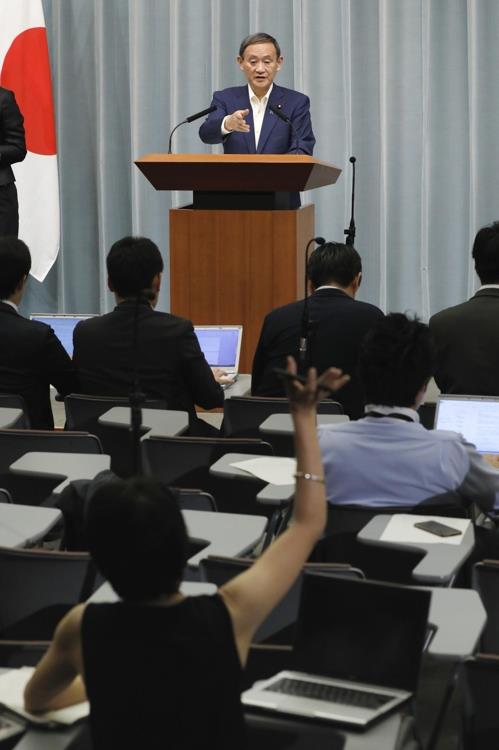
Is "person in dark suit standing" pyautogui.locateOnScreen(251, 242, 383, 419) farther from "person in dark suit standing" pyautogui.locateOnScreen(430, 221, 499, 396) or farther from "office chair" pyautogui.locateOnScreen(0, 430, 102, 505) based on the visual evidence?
"office chair" pyautogui.locateOnScreen(0, 430, 102, 505)

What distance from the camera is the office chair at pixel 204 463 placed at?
332 cm

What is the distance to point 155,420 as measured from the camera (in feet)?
11.7

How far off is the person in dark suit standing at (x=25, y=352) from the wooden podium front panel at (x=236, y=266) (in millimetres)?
1338

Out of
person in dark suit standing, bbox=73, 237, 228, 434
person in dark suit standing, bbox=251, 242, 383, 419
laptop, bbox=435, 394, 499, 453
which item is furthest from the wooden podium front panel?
laptop, bbox=435, 394, 499, 453

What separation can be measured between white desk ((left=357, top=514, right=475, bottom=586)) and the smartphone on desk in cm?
2

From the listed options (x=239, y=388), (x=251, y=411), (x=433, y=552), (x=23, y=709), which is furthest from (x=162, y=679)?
(x=239, y=388)

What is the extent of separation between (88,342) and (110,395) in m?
0.20

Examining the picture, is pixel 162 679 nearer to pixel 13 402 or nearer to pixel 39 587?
pixel 39 587

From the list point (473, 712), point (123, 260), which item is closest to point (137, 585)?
point (473, 712)

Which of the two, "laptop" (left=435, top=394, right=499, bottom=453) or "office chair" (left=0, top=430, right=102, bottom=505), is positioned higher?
"laptop" (left=435, top=394, right=499, bottom=453)

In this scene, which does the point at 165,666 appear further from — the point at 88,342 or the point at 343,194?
the point at 343,194

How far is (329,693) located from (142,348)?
226 cm

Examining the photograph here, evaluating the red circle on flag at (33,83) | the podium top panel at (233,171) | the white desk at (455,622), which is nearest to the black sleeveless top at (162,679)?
the white desk at (455,622)

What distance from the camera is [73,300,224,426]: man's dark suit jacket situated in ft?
13.1
